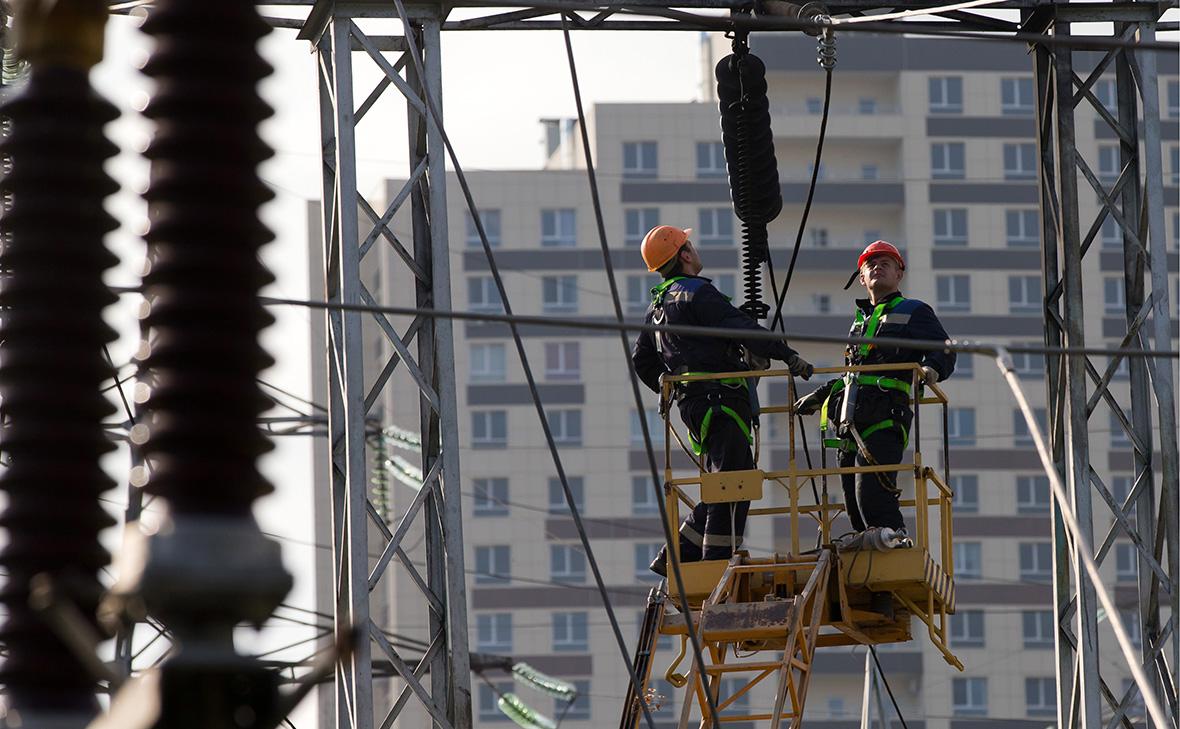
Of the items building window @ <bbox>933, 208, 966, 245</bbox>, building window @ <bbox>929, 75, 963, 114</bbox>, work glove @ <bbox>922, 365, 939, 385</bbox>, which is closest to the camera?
work glove @ <bbox>922, 365, 939, 385</bbox>

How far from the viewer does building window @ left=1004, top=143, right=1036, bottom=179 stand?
8319 centimetres

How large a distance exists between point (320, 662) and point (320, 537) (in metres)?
82.3

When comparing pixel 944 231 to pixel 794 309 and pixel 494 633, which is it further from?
pixel 494 633

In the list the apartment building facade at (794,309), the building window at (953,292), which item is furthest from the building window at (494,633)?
the building window at (953,292)

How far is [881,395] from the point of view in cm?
1052

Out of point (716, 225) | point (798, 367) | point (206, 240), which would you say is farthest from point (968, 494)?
point (206, 240)

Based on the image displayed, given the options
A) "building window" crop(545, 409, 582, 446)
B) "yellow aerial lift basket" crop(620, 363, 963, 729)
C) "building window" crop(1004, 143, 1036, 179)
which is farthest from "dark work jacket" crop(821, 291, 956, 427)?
"building window" crop(1004, 143, 1036, 179)

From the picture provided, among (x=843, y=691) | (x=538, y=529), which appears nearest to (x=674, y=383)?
(x=843, y=691)

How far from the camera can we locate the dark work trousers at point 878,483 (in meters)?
10.5

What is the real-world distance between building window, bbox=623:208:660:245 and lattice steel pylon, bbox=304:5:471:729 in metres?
71.8

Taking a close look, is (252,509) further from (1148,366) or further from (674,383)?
(1148,366)

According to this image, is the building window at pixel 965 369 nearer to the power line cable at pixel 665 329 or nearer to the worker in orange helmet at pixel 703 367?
the worker in orange helmet at pixel 703 367

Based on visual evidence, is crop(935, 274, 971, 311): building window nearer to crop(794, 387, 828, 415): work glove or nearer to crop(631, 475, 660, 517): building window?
crop(631, 475, 660, 517): building window

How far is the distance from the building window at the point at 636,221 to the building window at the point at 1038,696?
71.3 ft
